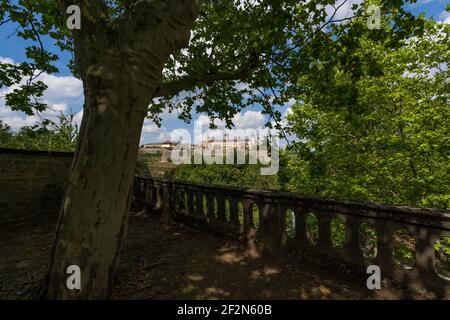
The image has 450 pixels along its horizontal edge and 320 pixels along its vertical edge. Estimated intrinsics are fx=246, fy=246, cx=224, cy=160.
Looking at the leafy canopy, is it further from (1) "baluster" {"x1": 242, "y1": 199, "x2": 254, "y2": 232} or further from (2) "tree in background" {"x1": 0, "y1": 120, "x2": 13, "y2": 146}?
(2) "tree in background" {"x1": 0, "y1": 120, "x2": 13, "y2": 146}

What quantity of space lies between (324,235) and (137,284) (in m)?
2.89

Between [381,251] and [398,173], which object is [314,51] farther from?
[398,173]

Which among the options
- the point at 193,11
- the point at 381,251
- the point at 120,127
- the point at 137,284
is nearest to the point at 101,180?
the point at 120,127

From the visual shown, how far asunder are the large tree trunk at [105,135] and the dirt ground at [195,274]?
0.80m

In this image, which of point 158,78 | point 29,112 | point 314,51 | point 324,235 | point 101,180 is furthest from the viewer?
point 29,112

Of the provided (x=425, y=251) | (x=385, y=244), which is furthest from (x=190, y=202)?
(x=425, y=251)

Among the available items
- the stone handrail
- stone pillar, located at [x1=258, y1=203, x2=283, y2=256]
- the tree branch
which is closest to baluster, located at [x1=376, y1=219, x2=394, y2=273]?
the stone handrail

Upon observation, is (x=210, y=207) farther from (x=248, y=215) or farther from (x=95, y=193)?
(x=95, y=193)

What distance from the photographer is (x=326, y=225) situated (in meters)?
3.81

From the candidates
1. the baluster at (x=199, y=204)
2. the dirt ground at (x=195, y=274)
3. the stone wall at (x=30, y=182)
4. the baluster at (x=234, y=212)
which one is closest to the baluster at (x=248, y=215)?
the baluster at (x=234, y=212)

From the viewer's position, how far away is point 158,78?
3.14 m

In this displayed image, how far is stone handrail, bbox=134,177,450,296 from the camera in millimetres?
2908

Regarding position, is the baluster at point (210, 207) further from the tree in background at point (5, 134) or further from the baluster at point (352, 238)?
the tree in background at point (5, 134)

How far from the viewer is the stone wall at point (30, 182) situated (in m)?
6.98
